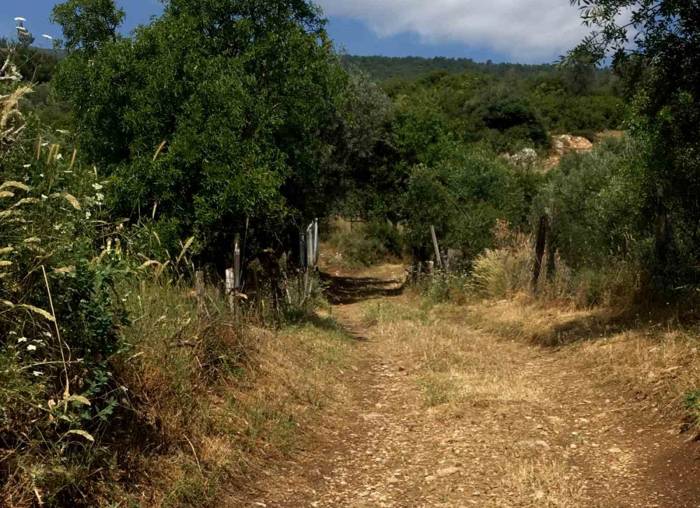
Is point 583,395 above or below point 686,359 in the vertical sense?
below

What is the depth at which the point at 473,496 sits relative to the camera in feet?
16.9

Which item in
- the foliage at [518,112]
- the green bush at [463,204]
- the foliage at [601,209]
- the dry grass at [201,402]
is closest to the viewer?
the dry grass at [201,402]

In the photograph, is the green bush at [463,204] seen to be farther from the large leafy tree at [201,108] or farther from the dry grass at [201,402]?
the dry grass at [201,402]

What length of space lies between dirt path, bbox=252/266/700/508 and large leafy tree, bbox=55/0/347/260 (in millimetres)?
3410

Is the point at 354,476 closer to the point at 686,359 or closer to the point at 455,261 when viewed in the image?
the point at 686,359

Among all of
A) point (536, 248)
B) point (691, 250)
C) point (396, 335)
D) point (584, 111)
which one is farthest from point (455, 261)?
point (584, 111)

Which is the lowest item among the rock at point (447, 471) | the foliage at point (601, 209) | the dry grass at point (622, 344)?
the rock at point (447, 471)

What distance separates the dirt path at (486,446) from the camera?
16.8 ft

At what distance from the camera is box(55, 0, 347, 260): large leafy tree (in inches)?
386

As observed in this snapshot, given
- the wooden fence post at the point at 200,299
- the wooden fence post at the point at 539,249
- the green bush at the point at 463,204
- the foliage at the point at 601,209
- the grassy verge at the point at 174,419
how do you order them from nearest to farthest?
the grassy verge at the point at 174,419, the wooden fence post at the point at 200,299, the foliage at the point at 601,209, the wooden fence post at the point at 539,249, the green bush at the point at 463,204

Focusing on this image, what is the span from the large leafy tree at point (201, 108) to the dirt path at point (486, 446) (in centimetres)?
341

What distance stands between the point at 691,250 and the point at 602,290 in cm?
184

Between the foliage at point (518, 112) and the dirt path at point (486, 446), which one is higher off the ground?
the foliage at point (518, 112)

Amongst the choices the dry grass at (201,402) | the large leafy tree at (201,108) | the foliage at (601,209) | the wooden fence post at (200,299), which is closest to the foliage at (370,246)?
the foliage at (601,209)
